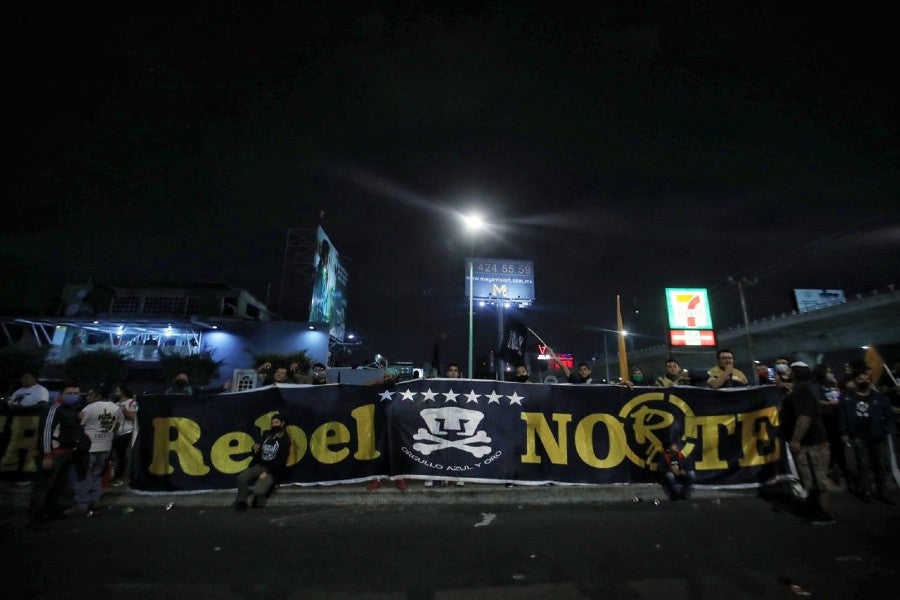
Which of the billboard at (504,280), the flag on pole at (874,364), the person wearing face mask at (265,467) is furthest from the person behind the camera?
the billboard at (504,280)

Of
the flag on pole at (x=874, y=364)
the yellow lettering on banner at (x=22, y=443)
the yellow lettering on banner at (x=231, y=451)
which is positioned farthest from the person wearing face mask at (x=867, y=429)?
the yellow lettering on banner at (x=22, y=443)

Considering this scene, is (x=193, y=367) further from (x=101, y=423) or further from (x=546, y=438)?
(x=546, y=438)

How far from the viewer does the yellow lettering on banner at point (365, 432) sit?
6672 millimetres

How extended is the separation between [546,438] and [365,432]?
122 inches

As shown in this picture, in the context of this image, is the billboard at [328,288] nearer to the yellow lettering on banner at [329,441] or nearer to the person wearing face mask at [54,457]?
the person wearing face mask at [54,457]

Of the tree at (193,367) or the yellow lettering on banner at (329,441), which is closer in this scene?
the yellow lettering on banner at (329,441)

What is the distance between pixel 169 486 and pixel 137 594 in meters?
Answer: 3.56

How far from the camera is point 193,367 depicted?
1459 inches

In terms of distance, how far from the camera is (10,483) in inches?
263

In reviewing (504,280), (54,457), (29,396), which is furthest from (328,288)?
(54,457)

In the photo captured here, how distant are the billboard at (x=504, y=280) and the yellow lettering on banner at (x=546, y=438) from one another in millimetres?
25679

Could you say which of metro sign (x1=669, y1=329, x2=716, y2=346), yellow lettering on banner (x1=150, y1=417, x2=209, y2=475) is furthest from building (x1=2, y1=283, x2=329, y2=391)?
yellow lettering on banner (x1=150, y1=417, x2=209, y2=475)

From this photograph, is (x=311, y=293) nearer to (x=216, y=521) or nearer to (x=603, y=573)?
(x=216, y=521)

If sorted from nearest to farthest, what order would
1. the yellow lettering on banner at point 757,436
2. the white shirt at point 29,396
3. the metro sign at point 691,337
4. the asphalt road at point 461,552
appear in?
the asphalt road at point 461,552 < the yellow lettering on banner at point 757,436 < the white shirt at point 29,396 < the metro sign at point 691,337
